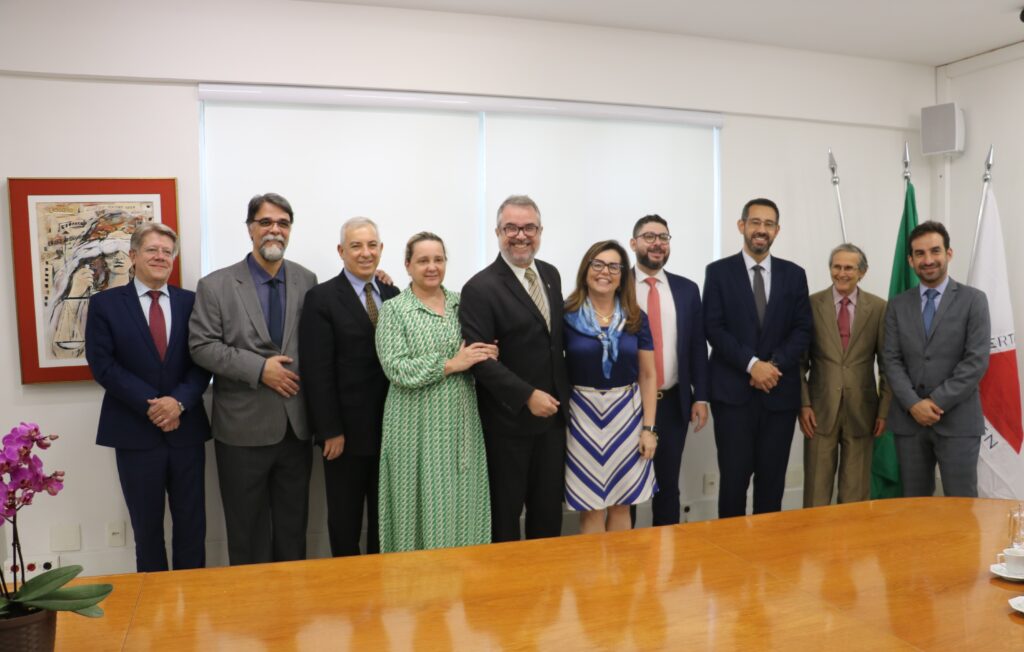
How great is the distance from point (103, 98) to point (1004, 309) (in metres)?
5.02

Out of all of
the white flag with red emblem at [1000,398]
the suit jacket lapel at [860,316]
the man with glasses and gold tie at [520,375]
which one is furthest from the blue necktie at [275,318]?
the white flag with red emblem at [1000,398]

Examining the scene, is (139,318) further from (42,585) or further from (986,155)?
(986,155)

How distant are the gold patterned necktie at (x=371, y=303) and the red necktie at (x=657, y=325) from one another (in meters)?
1.33

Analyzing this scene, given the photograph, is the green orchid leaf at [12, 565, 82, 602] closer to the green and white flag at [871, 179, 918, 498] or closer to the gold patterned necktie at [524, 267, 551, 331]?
the gold patterned necktie at [524, 267, 551, 331]

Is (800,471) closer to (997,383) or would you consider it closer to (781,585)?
(997,383)

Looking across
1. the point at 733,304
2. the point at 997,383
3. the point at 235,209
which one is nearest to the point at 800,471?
the point at 997,383

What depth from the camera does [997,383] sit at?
4312mm

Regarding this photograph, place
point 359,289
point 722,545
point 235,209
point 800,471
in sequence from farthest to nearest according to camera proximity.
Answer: point 800,471 → point 235,209 → point 359,289 → point 722,545

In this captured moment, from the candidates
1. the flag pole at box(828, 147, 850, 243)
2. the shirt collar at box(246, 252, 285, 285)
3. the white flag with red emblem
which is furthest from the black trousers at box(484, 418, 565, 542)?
the white flag with red emblem

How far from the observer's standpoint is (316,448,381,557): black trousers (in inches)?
136

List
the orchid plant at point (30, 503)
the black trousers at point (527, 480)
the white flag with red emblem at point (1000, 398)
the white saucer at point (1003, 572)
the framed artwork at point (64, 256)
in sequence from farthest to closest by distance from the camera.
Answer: the white flag with red emblem at point (1000, 398), the framed artwork at point (64, 256), the black trousers at point (527, 480), the white saucer at point (1003, 572), the orchid plant at point (30, 503)

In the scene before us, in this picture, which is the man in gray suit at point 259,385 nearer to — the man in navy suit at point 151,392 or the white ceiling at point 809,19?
the man in navy suit at point 151,392

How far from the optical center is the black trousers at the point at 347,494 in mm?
3461

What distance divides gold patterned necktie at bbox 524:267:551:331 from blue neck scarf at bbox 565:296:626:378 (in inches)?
4.9
